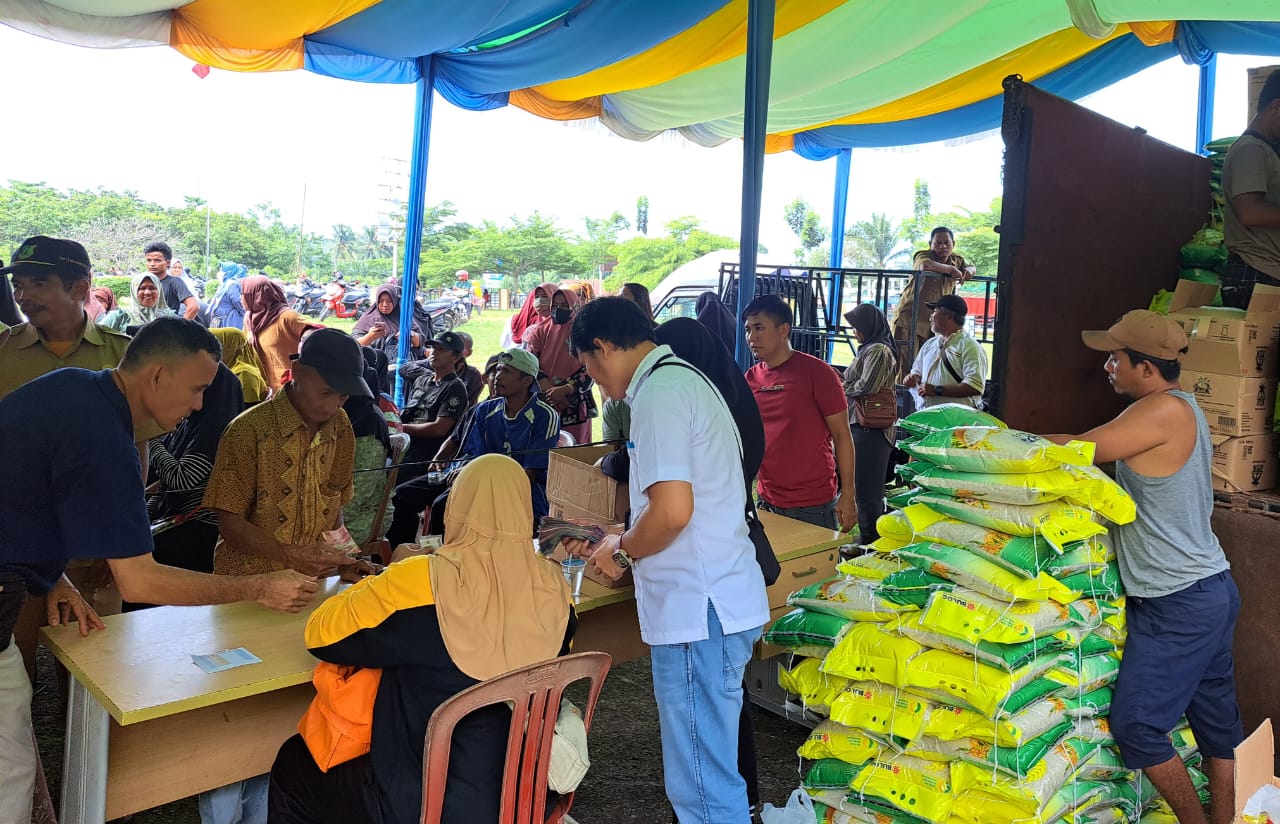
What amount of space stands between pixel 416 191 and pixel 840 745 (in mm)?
6434

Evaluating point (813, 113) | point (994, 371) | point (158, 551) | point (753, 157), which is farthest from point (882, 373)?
point (813, 113)

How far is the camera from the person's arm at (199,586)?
2211mm

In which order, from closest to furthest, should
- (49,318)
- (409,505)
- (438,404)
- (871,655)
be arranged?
(871,655) < (49,318) < (409,505) < (438,404)

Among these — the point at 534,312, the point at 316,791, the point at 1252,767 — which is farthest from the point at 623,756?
the point at 534,312

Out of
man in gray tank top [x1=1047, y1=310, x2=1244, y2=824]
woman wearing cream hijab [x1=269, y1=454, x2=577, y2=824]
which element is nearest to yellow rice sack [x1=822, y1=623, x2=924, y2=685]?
man in gray tank top [x1=1047, y1=310, x2=1244, y2=824]

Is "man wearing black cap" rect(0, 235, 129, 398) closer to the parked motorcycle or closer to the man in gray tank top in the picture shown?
the man in gray tank top

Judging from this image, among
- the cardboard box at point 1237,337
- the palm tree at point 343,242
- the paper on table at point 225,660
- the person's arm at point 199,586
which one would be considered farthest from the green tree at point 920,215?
the paper on table at point 225,660

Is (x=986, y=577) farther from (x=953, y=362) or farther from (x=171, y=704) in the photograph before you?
(x=953, y=362)

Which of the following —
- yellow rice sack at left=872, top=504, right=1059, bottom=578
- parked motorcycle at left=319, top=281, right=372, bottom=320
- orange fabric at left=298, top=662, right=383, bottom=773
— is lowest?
orange fabric at left=298, top=662, right=383, bottom=773

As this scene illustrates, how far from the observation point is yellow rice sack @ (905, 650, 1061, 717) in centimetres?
253

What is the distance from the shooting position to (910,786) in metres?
2.73

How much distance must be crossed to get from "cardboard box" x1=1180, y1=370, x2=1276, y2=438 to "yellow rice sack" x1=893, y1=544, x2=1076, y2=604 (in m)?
1.47

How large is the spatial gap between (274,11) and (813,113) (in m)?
5.63

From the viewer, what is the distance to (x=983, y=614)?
2.59 meters
